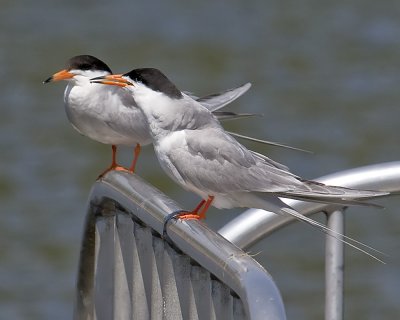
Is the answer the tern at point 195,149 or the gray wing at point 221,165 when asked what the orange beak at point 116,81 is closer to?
the tern at point 195,149

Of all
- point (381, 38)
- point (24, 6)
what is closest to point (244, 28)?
point (381, 38)

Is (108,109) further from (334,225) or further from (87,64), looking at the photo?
(334,225)

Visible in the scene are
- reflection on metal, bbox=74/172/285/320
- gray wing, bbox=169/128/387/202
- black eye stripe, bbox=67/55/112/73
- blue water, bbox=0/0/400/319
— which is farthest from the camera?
blue water, bbox=0/0/400/319

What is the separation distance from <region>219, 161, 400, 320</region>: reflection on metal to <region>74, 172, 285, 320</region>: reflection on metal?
29cm

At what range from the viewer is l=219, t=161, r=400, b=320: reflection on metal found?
328 centimetres

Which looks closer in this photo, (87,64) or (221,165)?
(221,165)

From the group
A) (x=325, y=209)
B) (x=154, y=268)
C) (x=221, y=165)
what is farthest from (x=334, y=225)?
(x=221, y=165)

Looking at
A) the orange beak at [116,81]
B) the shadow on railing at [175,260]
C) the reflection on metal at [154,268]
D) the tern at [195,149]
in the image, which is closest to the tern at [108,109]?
the orange beak at [116,81]

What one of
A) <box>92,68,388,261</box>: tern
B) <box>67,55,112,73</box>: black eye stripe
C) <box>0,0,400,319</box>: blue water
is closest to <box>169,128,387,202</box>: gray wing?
<box>92,68,388,261</box>: tern

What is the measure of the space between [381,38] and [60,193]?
166 inches

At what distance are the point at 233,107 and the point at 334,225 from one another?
891 cm

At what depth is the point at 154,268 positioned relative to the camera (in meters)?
2.96

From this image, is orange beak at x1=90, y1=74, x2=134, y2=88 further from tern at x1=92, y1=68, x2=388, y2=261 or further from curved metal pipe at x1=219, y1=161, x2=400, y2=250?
curved metal pipe at x1=219, y1=161, x2=400, y2=250

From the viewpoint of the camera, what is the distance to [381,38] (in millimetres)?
14500
